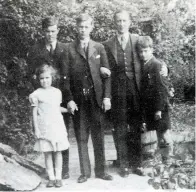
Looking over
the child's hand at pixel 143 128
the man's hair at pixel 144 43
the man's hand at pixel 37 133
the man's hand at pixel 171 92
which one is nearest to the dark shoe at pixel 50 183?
the man's hand at pixel 37 133

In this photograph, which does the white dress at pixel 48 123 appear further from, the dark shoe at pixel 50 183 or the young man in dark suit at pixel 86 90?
the dark shoe at pixel 50 183

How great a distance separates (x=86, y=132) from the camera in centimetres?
371

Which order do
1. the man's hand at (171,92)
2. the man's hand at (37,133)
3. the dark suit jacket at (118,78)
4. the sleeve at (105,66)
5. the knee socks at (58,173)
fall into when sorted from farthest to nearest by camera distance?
the man's hand at (171,92) < the dark suit jacket at (118,78) < the sleeve at (105,66) < the knee socks at (58,173) < the man's hand at (37,133)

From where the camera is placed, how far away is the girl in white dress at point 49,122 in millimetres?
3436

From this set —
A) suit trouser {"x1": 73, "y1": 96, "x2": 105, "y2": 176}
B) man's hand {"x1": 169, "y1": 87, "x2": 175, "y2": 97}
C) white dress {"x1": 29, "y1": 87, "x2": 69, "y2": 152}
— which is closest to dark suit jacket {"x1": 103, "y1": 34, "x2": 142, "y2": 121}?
suit trouser {"x1": 73, "y1": 96, "x2": 105, "y2": 176}

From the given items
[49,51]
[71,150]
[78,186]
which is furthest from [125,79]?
[71,150]

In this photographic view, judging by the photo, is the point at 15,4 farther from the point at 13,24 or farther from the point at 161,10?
the point at 161,10

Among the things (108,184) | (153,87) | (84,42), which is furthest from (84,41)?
(108,184)

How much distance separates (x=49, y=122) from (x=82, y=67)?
62 centimetres

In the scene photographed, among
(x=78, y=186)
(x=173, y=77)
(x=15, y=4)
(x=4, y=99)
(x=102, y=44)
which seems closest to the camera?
(x=78, y=186)

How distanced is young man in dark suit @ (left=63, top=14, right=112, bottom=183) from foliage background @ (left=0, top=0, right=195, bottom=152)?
79 cm

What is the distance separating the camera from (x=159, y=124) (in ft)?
12.6

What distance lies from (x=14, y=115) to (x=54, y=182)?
162 centimetres

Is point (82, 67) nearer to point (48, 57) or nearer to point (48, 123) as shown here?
point (48, 57)
